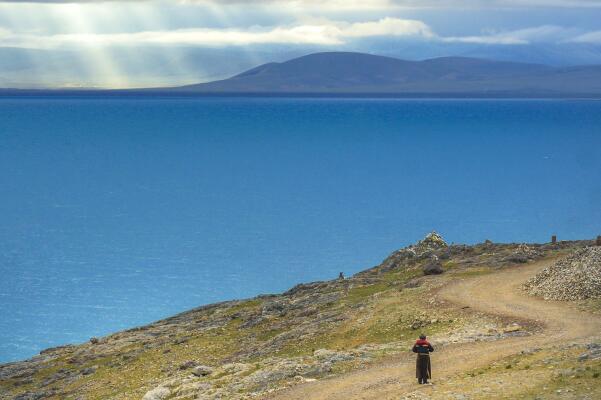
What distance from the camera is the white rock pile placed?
54.5 meters

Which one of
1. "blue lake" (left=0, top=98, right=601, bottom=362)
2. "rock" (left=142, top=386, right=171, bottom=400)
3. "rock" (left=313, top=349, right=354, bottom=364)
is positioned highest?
"rock" (left=313, top=349, right=354, bottom=364)

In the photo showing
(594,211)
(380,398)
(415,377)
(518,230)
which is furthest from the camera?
(594,211)

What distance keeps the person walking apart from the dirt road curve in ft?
1.70

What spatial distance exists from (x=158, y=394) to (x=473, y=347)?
600 inches

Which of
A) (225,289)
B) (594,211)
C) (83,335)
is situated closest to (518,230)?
(594,211)

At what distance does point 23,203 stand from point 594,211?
96243 millimetres

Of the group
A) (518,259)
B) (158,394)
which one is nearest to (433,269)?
(518,259)

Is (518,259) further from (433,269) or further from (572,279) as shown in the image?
(572,279)

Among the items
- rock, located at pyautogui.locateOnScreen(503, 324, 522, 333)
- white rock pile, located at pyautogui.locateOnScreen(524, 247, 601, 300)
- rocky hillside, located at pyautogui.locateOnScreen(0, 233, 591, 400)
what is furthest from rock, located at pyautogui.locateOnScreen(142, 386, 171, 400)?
white rock pile, located at pyautogui.locateOnScreen(524, 247, 601, 300)

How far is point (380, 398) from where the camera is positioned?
40.3 m

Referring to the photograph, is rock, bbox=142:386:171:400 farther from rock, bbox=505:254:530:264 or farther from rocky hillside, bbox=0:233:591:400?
rock, bbox=505:254:530:264

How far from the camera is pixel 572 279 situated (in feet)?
182

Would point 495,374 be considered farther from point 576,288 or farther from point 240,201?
point 240,201

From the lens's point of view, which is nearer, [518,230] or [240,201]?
[518,230]
